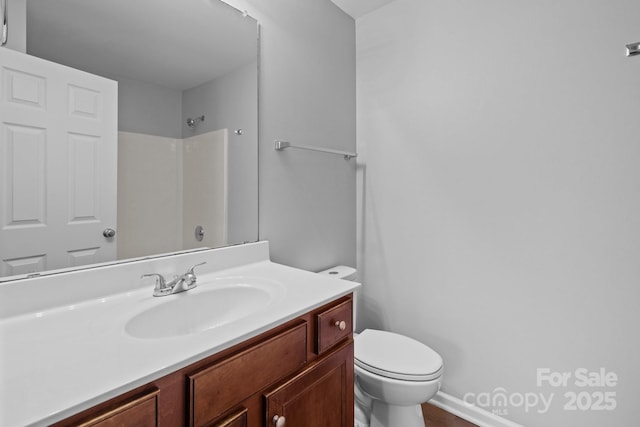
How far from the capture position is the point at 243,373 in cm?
71

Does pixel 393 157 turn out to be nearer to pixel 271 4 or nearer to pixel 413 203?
pixel 413 203

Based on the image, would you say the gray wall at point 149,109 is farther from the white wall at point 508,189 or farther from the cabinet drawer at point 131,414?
the white wall at point 508,189

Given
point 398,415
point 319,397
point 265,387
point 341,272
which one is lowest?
point 398,415

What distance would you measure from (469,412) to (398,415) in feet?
1.69

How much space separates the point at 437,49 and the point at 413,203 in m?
0.84

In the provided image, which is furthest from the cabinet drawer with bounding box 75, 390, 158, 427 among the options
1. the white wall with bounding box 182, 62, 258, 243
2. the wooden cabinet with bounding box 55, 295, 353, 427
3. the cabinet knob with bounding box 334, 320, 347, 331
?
the white wall with bounding box 182, 62, 258, 243

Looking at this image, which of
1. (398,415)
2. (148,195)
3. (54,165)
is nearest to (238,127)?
(148,195)

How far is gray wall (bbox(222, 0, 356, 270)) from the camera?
1.48 metres

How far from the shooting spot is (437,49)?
1.65m

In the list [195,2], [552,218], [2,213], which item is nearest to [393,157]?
[552,218]

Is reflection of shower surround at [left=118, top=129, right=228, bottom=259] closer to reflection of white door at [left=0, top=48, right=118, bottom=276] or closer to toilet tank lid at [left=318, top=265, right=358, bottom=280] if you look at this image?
reflection of white door at [left=0, top=48, right=118, bottom=276]

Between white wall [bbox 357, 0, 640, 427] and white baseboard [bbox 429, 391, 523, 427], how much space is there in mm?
35

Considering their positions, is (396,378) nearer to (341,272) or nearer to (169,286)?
(341,272)

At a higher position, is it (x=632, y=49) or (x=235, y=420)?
(x=632, y=49)
